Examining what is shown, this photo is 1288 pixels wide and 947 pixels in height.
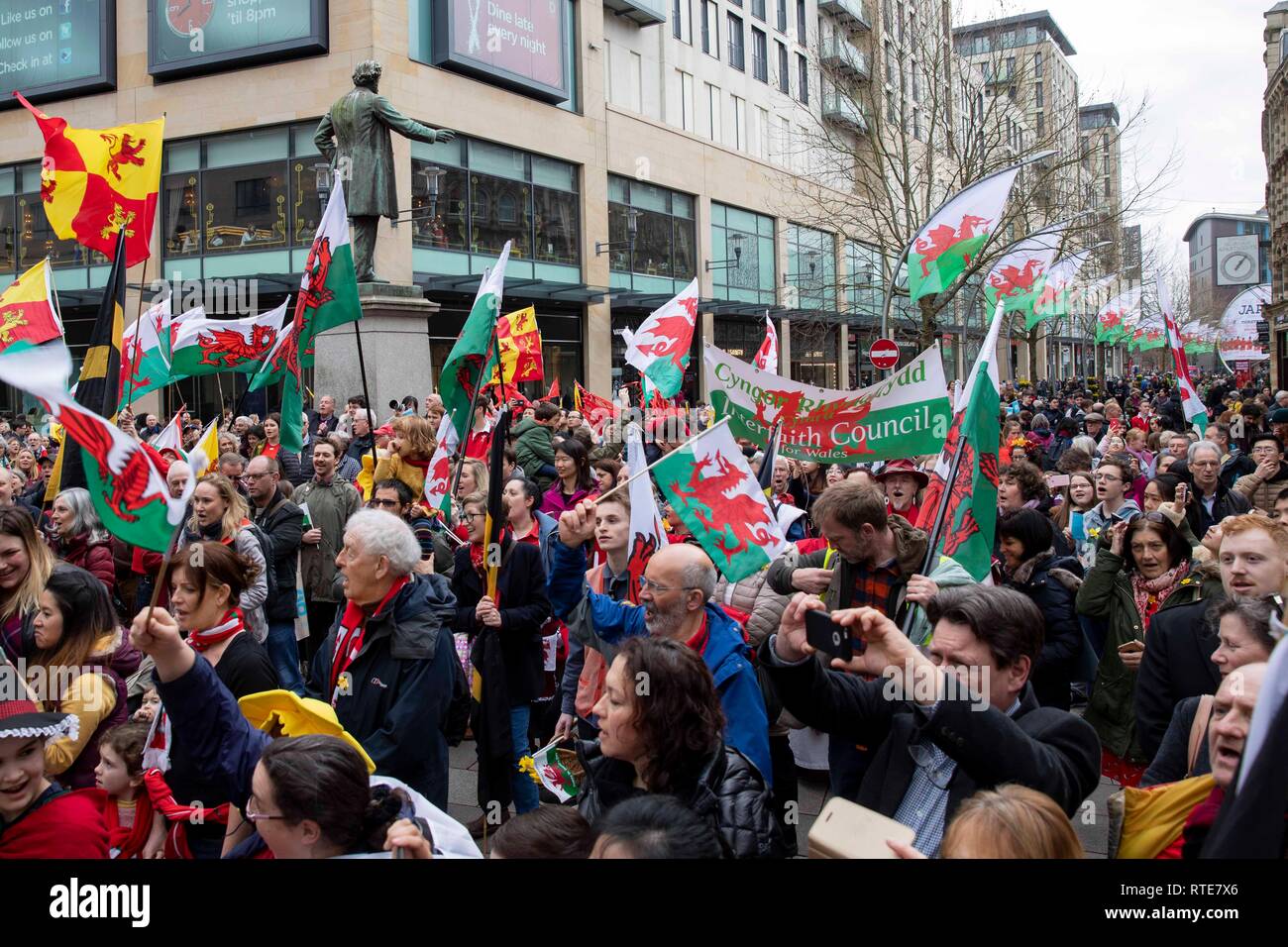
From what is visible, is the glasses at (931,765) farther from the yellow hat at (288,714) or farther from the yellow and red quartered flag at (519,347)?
the yellow and red quartered flag at (519,347)

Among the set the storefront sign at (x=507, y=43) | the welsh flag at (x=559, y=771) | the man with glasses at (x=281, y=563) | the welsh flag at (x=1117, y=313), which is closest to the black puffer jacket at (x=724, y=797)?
the welsh flag at (x=559, y=771)

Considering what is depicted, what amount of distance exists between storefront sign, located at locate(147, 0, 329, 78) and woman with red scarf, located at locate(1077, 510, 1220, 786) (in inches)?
951

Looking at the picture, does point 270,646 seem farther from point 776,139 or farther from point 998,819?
point 776,139

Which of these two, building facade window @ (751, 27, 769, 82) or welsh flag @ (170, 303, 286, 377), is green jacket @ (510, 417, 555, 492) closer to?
welsh flag @ (170, 303, 286, 377)

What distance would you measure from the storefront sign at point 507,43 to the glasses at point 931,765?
26069 mm

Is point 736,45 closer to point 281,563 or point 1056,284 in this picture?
point 1056,284

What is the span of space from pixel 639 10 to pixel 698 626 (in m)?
33.2

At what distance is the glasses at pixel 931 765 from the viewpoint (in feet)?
9.18

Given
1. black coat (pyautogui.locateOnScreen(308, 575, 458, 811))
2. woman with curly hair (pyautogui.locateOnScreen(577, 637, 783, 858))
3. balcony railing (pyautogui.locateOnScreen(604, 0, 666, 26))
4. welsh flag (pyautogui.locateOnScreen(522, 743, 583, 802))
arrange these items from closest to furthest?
woman with curly hair (pyautogui.locateOnScreen(577, 637, 783, 858)) → black coat (pyautogui.locateOnScreen(308, 575, 458, 811)) → welsh flag (pyautogui.locateOnScreen(522, 743, 583, 802)) → balcony railing (pyautogui.locateOnScreen(604, 0, 666, 26))

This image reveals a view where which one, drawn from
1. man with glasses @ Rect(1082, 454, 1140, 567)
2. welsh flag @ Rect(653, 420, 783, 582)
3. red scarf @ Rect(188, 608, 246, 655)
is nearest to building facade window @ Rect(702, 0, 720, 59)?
man with glasses @ Rect(1082, 454, 1140, 567)

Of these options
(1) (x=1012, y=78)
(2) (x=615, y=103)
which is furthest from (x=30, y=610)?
(2) (x=615, y=103)

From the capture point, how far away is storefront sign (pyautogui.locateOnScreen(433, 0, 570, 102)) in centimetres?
2616
